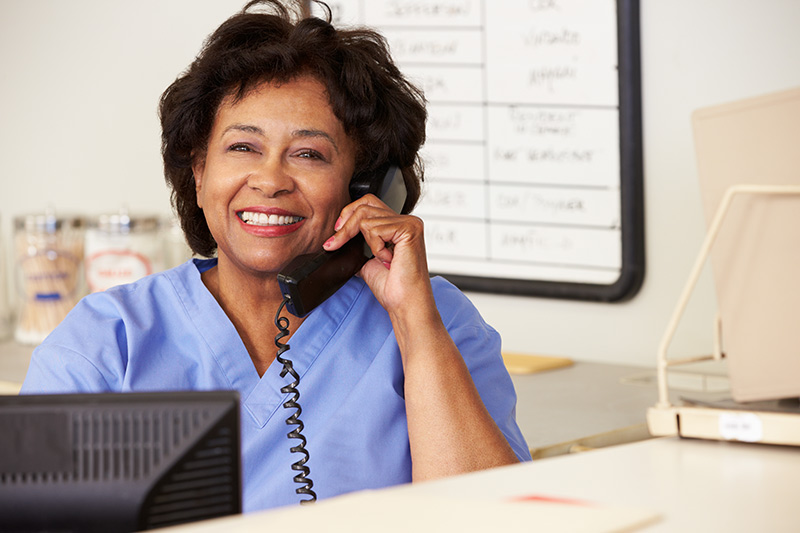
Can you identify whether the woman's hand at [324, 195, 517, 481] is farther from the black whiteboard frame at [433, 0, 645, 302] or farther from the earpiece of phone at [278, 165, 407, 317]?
the black whiteboard frame at [433, 0, 645, 302]

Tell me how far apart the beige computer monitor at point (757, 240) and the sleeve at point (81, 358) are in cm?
73

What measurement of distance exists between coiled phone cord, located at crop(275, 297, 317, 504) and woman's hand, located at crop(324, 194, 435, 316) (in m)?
0.13

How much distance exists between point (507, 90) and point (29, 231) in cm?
114

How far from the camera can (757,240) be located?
2.81 feet

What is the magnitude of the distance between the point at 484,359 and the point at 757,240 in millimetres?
513

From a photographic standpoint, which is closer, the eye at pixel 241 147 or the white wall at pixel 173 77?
the eye at pixel 241 147

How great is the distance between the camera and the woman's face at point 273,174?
1.29 m

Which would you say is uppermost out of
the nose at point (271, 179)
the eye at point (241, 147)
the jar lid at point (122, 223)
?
the eye at point (241, 147)

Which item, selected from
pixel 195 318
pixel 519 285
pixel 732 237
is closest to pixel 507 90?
pixel 519 285

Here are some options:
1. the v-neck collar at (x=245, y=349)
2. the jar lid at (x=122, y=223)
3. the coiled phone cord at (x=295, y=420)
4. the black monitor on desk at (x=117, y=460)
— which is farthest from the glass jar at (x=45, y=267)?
the black monitor on desk at (x=117, y=460)

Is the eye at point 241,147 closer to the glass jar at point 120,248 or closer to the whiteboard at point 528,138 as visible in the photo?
the whiteboard at point 528,138

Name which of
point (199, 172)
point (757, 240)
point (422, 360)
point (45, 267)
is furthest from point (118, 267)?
point (757, 240)

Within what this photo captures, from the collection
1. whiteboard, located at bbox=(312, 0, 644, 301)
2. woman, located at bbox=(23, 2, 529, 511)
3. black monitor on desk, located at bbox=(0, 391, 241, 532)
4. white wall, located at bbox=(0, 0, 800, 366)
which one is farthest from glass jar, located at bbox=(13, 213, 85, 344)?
black monitor on desk, located at bbox=(0, 391, 241, 532)

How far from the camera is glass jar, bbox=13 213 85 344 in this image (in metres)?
2.24
